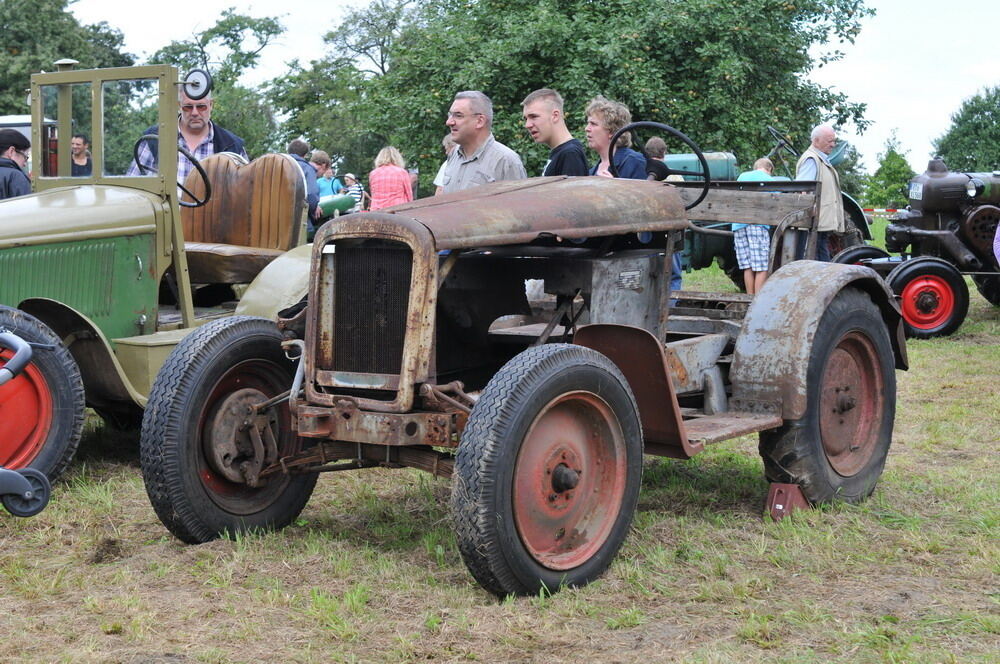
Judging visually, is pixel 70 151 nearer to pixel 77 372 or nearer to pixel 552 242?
pixel 77 372

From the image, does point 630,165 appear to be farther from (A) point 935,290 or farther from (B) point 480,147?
(A) point 935,290

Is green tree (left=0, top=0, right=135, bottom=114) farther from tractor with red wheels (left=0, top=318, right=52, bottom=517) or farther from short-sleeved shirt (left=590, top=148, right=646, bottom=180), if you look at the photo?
tractor with red wheels (left=0, top=318, right=52, bottom=517)

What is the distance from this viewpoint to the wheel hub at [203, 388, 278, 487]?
414cm

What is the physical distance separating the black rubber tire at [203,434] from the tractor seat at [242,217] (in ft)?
6.84

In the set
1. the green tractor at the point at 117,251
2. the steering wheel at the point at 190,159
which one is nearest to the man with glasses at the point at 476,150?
the green tractor at the point at 117,251

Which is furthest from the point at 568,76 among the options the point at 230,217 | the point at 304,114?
the point at 304,114

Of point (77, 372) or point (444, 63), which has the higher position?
point (444, 63)

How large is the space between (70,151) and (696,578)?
4.34 metres

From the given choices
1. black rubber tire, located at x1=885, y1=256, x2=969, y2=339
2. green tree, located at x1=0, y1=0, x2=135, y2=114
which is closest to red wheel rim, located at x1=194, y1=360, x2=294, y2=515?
black rubber tire, located at x1=885, y1=256, x2=969, y2=339

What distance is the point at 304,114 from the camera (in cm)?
3966

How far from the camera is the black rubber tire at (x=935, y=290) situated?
10.1 m

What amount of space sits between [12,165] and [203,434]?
3491mm

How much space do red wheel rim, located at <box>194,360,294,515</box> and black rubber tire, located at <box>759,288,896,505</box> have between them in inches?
77.7

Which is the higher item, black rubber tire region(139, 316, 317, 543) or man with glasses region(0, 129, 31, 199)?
man with glasses region(0, 129, 31, 199)
